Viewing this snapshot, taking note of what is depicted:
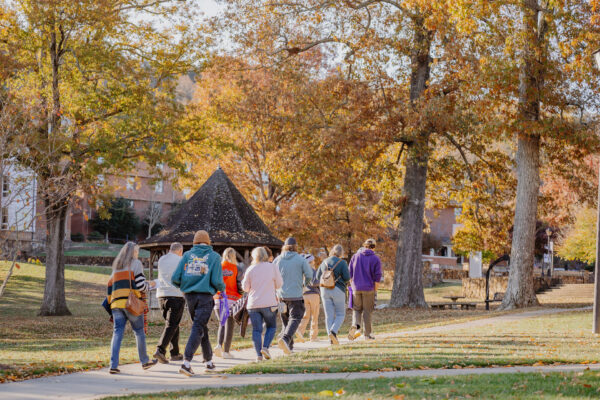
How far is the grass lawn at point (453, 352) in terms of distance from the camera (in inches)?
415

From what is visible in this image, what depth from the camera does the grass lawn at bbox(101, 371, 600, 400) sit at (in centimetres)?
754

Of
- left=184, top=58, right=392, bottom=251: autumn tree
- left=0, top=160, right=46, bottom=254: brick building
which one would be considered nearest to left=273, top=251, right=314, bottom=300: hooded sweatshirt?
left=0, top=160, right=46, bottom=254: brick building

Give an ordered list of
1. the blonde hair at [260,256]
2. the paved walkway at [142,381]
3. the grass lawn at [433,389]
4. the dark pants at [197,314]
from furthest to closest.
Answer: the blonde hair at [260,256] → the dark pants at [197,314] → the paved walkway at [142,381] → the grass lawn at [433,389]

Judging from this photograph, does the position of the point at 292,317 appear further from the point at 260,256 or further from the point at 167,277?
the point at 167,277

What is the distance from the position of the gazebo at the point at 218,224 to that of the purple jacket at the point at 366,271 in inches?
345

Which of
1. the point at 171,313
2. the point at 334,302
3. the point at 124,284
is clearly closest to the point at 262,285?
the point at 171,313

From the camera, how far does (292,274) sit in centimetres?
1280

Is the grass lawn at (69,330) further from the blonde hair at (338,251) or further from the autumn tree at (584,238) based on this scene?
the autumn tree at (584,238)

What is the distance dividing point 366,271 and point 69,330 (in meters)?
11.0

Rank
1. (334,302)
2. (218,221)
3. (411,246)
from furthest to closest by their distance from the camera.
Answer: (411,246) → (218,221) → (334,302)

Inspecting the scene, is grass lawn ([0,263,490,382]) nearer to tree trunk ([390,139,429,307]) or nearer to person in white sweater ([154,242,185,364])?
person in white sweater ([154,242,185,364])

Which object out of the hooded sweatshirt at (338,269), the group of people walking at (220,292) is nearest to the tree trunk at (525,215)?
the group of people walking at (220,292)

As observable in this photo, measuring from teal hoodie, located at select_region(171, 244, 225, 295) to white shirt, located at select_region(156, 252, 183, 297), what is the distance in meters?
0.89

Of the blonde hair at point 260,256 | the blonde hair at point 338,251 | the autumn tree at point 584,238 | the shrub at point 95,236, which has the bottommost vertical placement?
the blonde hair at point 260,256
